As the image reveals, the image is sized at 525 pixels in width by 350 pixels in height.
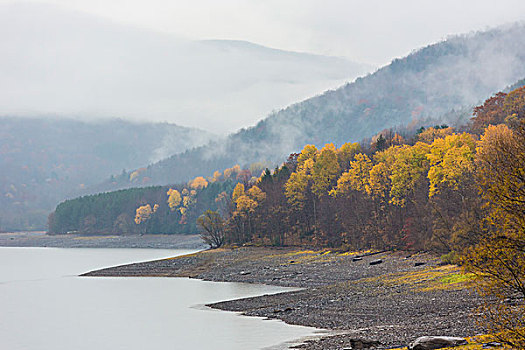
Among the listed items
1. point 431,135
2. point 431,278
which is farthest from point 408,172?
point 431,278

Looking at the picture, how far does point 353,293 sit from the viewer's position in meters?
55.9

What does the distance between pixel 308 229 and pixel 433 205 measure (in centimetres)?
5178

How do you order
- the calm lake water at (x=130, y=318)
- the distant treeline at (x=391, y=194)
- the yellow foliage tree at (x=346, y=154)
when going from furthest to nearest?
the yellow foliage tree at (x=346, y=154) → the distant treeline at (x=391, y=194) → the calm lake water at (x=130, y=318)

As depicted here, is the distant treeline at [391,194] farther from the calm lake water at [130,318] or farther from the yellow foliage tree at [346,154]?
the calm lake water at [130,318]

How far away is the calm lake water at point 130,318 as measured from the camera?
4403cm

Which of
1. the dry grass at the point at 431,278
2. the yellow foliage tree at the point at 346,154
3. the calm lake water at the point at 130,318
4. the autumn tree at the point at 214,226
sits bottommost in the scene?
the calm lake water at the point at 130,318

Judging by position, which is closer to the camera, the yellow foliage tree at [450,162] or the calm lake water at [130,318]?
the calm lake water at [130,318]

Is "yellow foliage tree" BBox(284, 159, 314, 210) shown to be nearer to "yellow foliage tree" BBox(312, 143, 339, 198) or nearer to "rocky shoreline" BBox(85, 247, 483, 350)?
"yellow foliage tree" BBox(312, 143, 339, 198)

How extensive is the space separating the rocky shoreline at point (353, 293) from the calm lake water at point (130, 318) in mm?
3488

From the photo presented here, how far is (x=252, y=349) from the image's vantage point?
3878cm

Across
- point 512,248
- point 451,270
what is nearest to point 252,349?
point 512,248

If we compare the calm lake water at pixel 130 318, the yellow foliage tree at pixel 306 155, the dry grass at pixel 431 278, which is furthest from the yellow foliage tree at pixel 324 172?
the dry grass at pixel 431 278

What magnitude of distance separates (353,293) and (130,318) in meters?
21.5

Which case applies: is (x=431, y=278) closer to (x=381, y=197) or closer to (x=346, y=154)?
(x=381, y=197)
